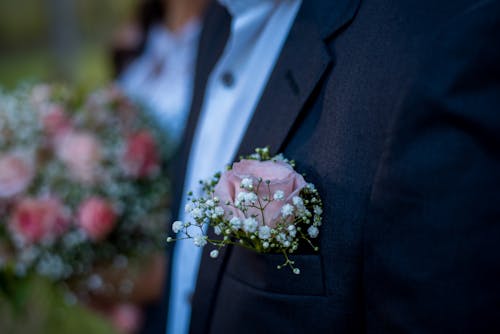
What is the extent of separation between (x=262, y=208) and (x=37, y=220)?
125 cm

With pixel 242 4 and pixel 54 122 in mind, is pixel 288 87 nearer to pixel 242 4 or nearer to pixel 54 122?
pixel 242 4

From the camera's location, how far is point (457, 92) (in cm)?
92

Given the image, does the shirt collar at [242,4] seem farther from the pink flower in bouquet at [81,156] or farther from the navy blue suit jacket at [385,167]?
the pink flower in bouquet at [81,156]

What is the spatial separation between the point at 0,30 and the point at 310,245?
12.5 m

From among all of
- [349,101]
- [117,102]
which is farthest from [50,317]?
[349,101]

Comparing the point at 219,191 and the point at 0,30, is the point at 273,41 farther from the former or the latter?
the point at 0,30

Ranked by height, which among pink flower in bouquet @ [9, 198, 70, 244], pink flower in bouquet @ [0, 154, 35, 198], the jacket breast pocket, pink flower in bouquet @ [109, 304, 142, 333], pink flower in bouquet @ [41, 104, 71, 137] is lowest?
the jacket breast pocket

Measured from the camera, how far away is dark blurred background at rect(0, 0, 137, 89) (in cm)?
880

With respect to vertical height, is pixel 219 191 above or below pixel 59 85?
below

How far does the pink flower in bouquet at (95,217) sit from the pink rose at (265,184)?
3.52ft

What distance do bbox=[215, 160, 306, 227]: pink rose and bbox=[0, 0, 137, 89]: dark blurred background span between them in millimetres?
7423

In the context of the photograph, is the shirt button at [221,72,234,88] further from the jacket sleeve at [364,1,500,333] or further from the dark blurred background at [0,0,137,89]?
the dark blurred background at [0,0,137,89]

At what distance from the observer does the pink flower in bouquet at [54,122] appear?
7.11 ft

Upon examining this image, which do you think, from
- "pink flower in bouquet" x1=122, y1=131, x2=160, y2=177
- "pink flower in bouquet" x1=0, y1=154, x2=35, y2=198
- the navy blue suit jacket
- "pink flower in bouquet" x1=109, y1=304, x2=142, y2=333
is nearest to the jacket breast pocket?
the navy blue suit jacket
